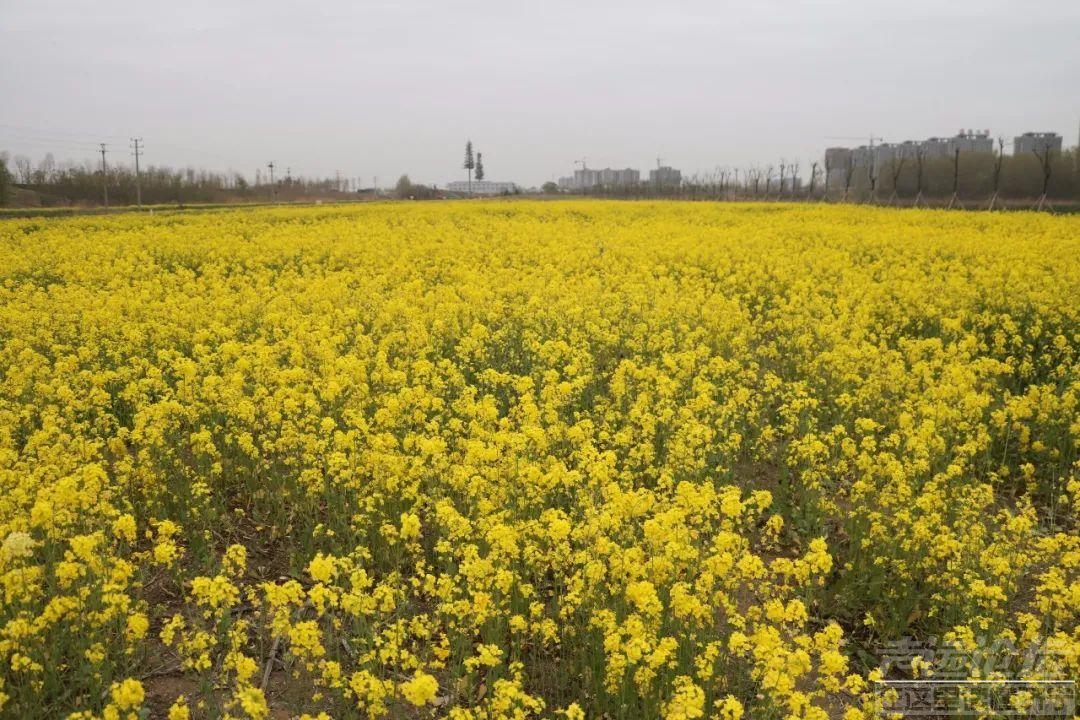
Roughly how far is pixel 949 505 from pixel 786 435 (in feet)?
7.03

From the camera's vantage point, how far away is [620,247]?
18953mm

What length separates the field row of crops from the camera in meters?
3.91

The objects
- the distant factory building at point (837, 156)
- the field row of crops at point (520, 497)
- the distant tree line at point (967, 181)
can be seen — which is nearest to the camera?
the field row of crops at point (520, 497)

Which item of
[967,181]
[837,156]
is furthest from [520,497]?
[837,156]

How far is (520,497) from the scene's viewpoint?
5.30 metres

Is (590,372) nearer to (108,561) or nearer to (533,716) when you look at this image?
(533,716)

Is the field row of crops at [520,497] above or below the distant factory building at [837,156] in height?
below

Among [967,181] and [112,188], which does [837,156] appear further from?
[112,188]

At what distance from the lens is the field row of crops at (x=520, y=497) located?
391cm

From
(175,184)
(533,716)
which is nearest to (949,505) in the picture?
(533,716)

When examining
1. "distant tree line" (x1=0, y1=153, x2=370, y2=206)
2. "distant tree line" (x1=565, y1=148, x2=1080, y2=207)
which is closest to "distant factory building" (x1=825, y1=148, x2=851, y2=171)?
"distant tree line" (x1=565, y1=148, x2=1080, y2=207)

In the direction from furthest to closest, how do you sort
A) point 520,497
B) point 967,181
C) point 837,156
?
1. point 837,156
2. point 967,181
3. point 520,497

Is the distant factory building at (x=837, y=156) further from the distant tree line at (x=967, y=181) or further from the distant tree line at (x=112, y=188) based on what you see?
the distant tree line at (x=112, y=188)

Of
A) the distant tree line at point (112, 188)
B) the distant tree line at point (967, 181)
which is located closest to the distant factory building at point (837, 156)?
the distant tree line at point (967, 181)
